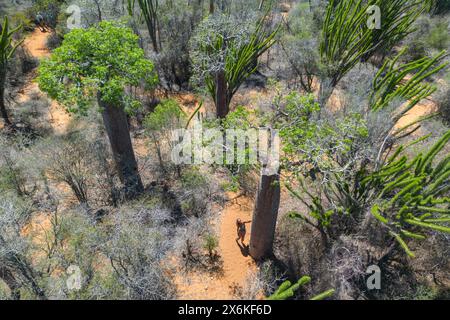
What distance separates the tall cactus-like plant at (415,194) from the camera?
6.21m

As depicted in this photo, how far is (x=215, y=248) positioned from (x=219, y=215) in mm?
1237

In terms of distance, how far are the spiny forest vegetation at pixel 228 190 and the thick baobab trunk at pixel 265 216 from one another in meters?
0.05

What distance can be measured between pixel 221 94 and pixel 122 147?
4.32 metres

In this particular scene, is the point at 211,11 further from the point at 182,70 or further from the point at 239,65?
the point at 239,65

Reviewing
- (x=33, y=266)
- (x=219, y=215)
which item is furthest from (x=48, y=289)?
(x=219, y=215)

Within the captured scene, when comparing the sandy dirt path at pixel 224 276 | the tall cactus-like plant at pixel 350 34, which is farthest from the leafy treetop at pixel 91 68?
the tall cactus-like plant at pixel 350 34

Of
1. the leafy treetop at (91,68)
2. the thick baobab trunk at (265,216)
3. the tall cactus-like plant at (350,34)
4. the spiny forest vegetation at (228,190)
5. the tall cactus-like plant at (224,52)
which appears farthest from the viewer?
the tall cactus-like plant at (350,34)

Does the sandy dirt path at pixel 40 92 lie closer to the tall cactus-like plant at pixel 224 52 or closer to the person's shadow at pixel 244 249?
the tall cactus-like plant at pixel 224 52

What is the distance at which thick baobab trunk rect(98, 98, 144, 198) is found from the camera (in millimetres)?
8867

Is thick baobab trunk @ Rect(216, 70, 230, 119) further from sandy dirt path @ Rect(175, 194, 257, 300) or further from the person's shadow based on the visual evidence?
the person's shadow

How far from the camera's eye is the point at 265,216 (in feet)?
24.6

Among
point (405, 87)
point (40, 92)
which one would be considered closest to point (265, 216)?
point (405, 87)

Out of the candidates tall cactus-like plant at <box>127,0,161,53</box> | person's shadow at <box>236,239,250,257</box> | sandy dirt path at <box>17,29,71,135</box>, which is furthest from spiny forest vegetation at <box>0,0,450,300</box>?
tall cactus-like plant at <box>127,0,161,53</box>

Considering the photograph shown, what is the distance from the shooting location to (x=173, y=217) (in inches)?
377
